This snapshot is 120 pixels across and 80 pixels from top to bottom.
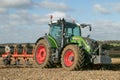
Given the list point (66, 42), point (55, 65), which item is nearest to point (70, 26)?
point (66, 42)

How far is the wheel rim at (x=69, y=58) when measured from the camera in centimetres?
1754

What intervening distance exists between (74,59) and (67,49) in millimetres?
829

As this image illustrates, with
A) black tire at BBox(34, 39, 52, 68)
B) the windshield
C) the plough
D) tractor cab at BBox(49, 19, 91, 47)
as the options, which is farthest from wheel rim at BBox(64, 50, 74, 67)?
the plough

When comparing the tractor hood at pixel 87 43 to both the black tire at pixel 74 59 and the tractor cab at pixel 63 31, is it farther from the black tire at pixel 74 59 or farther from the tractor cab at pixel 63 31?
the tractor cab at pixel 63 31

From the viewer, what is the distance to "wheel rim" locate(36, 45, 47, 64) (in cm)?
1944

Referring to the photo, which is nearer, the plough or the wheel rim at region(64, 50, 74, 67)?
the wheel rim at region(64, 50, 74, 67)

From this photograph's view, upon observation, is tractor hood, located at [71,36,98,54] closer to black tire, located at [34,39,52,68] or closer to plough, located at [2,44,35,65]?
black tire, located at [34,39,52,68]

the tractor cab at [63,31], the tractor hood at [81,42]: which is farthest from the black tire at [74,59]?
the tractor cab at [63,31]

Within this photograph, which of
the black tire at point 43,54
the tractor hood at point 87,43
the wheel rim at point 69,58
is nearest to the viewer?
the tractor hood at point 87,43

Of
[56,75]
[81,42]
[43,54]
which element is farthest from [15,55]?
[56,75]

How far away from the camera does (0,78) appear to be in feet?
41.2

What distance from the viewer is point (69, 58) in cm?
1773

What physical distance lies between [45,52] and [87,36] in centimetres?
257

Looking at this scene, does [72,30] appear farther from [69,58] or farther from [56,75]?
[56,75]
